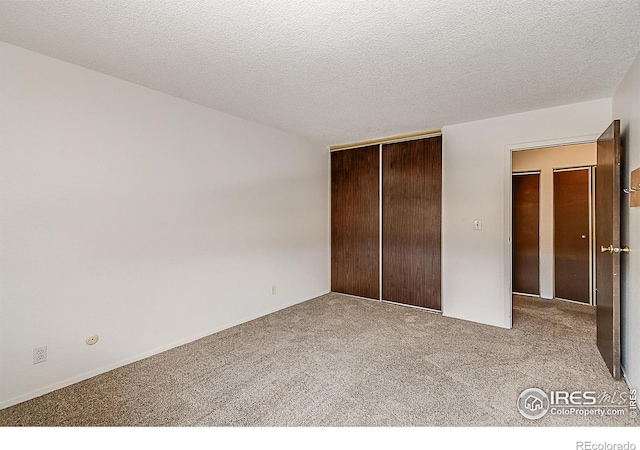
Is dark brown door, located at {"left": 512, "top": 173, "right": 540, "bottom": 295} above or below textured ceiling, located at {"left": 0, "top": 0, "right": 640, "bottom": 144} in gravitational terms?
below

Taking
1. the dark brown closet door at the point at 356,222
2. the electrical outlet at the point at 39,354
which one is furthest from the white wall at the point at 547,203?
the electrical outlet at the point at 39,354

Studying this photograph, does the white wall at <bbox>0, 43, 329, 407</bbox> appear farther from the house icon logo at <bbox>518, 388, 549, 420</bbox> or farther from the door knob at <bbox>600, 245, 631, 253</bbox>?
the door knob at <bbox>600, 245, 631, 253</bbox>

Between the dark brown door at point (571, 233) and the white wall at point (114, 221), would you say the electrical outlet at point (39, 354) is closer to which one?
the white wall at point (114, 221)

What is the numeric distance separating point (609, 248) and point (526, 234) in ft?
8.46

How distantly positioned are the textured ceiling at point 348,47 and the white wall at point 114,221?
0.97ft

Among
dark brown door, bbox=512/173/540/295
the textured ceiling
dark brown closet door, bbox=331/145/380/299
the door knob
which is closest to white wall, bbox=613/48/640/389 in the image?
the door knob

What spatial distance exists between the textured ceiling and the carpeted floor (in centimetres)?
234

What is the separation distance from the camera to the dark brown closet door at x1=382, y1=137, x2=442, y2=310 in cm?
411

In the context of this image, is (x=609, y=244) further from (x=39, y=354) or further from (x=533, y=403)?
(x=39, y=354)

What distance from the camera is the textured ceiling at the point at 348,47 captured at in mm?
1736

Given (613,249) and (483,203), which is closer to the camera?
(613,249)

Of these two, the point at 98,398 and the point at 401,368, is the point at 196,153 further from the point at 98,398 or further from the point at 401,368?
the point at 401,368

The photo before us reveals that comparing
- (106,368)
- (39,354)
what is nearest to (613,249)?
(106,368)

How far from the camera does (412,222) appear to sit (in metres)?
4.30
